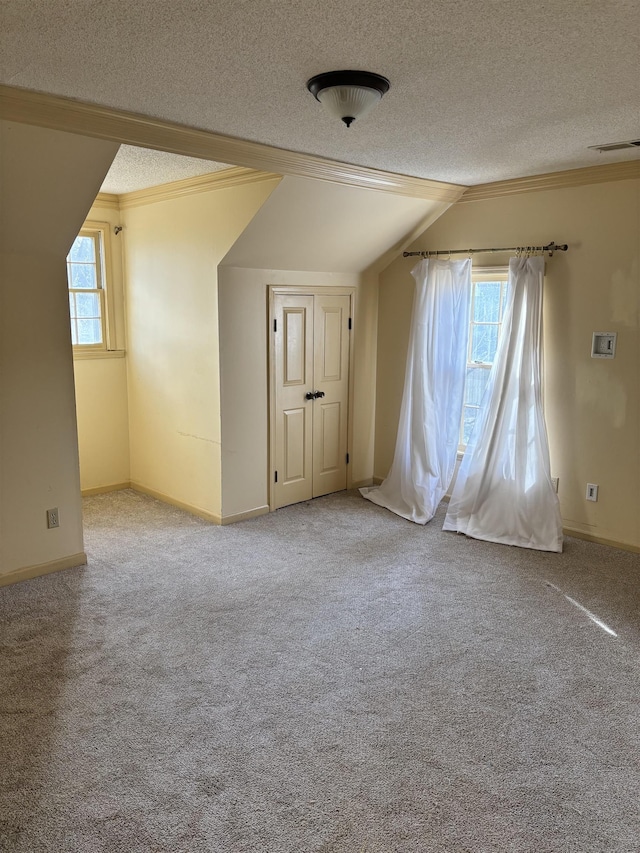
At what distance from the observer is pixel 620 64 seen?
7.21ft

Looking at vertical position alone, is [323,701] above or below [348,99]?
below

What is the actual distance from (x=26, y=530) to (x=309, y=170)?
8.89ft

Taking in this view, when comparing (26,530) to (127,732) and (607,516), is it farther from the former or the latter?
(607,516)

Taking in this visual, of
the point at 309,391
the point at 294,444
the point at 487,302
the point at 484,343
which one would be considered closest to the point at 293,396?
the point at 309,391

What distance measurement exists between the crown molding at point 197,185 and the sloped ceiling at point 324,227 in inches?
8.1

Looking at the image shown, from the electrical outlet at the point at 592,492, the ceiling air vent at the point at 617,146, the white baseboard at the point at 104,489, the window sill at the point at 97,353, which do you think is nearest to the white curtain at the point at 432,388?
the electrical outlet at the point at 592,492

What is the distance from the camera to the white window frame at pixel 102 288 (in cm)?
523

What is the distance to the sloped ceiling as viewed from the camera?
13.3 ft

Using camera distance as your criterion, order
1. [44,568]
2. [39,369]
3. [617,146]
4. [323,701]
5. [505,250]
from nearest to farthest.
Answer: [323,701]
[617,146]
[39,369]
[44,568]
[505,250]

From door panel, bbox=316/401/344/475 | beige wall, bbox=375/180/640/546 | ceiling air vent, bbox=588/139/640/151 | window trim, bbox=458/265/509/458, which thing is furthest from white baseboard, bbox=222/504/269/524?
ceiling air vent, bbox=588/139/640/151

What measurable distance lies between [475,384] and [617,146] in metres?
1.97

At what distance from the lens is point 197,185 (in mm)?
4406

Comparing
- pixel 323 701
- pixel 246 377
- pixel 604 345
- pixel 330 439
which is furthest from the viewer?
pixel 330 439

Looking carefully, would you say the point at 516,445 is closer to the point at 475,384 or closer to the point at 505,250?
the point at 475,384
